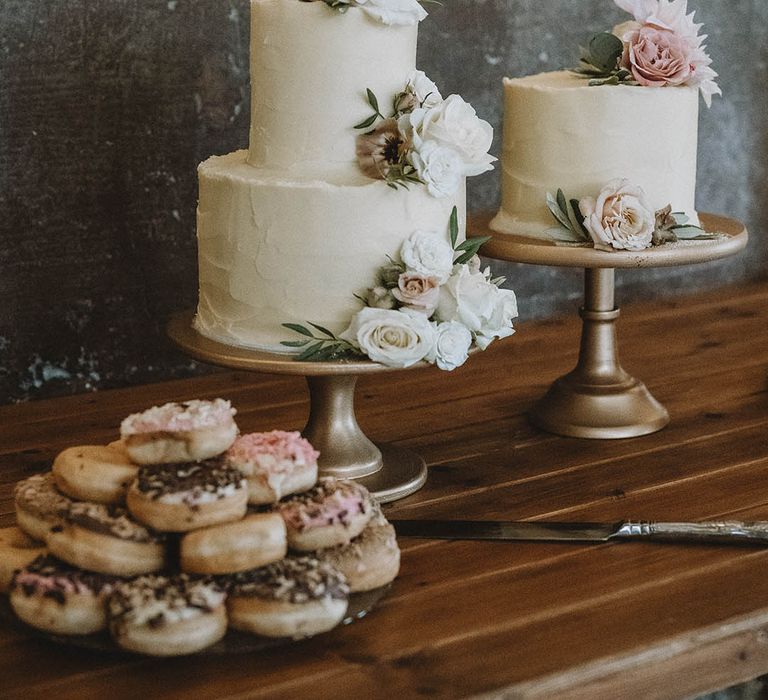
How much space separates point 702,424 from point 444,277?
0.52m

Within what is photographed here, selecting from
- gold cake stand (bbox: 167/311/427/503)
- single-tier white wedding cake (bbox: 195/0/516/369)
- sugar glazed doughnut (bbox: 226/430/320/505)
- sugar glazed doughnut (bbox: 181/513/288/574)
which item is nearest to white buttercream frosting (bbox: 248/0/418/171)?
single-tier white wedding cake (bbox: 195/0/516/369)

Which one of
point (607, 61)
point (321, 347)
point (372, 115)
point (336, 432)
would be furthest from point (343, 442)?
point (607, 61)

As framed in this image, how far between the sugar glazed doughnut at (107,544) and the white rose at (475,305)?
0.44 meters

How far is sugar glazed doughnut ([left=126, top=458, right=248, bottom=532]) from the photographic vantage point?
0.91 metres

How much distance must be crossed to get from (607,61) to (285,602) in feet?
2.89

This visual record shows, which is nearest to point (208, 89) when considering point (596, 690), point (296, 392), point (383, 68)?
point (296, 392)

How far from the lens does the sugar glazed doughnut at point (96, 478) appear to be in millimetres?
956

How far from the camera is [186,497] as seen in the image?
3.00ft

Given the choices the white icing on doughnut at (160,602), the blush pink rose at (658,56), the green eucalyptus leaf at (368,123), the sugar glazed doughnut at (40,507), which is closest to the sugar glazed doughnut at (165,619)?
the white icing on doughnut at (160,602)

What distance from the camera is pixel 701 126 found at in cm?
230

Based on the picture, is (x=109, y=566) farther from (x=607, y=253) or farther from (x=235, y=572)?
(x=607, y=253)

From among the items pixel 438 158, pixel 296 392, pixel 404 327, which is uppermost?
pixel 438 158

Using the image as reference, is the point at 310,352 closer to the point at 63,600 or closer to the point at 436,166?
the point at 436,166

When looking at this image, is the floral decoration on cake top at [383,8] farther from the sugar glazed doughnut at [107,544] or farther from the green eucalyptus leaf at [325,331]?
the sugar glazed doughnut at [107,544]
